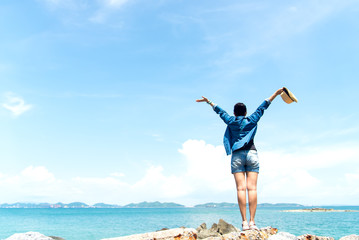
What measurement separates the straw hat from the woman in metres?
0.10

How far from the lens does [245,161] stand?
6.35 meters

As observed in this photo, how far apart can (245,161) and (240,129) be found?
2.28ft

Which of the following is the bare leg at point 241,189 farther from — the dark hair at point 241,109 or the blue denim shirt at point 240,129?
the dark hair at point 241,109

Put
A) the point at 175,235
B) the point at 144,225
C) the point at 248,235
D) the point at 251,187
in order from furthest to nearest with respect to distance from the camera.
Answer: the point at 144,225, the point at 251,187, the point at 175,235, the point at 248,235

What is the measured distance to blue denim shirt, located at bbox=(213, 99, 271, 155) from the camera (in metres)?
6.47

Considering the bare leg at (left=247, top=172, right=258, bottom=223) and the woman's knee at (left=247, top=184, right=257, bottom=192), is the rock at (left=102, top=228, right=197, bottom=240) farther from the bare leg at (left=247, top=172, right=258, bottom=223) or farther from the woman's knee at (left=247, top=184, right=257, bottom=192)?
the woman's knee at (left=247, top=184, right=257, bottom=192)

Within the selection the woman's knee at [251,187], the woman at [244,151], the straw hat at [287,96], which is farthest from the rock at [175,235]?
the straw hat at [287,96]

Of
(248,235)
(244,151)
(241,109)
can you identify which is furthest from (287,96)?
(248,235)

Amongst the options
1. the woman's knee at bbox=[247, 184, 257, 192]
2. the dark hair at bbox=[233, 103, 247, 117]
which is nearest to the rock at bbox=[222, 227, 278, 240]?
the woman's knee at bbox=[247, 184, 257, 192]

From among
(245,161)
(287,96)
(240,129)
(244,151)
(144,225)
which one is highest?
(287,96)

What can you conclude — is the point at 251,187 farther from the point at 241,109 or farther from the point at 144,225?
the point at 144,225

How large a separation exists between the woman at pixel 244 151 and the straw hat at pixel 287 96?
0.10 metres

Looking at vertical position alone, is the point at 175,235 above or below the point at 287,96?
below

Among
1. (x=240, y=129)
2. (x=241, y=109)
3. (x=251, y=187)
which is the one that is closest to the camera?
(x=251, y=187)
